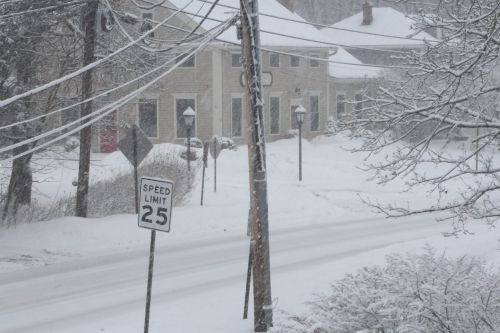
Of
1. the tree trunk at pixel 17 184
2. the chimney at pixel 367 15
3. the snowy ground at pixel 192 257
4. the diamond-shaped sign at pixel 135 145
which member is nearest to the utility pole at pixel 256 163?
the snowy ground at pixel 192 257

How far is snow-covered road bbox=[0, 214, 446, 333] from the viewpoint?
33.8 ft

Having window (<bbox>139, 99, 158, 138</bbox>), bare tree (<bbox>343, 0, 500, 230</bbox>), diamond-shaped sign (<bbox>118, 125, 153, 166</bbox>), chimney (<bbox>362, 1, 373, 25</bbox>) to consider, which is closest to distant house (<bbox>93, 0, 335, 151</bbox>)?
window (<bbox>139, 99, 158, 138</bbox>)

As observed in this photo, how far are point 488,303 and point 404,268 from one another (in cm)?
135

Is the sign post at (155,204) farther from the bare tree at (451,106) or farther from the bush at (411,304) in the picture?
Answer: the bare tree at (451,106)

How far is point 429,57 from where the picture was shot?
9.38m

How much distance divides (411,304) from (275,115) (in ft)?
117

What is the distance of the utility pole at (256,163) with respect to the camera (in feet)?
31.9

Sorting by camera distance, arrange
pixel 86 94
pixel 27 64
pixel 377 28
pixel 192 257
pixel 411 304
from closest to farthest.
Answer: pixel 411 304
pixel 192 257
pixel 27 64
pixel 86 94
pixel 377 28

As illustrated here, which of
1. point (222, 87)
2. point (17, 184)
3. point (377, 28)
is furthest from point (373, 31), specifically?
point (17, 184)

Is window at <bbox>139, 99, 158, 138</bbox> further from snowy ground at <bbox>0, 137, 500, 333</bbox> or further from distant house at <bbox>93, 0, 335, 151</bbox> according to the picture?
snowy ground at <bbox>0, 137, 500, 333</bbox>

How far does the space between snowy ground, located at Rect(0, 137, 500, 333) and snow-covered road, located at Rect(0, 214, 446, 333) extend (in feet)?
0.06

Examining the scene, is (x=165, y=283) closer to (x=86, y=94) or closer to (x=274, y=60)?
(x=86, y=94)

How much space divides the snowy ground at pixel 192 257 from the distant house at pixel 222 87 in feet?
38.1

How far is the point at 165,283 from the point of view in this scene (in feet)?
42.5
